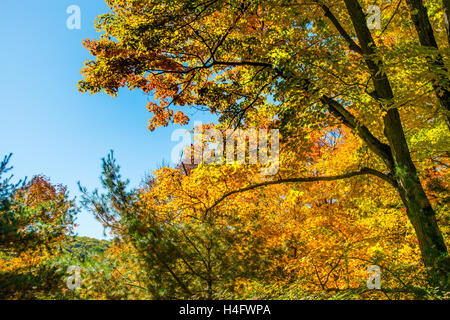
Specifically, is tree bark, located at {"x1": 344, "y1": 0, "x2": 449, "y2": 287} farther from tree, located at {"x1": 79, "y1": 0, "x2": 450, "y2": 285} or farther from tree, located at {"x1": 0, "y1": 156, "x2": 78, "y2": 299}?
tree, located at {"x1": 0, "y1": 156, "x2": 78, "y2": 299}

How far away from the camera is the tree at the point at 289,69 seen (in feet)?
17.2

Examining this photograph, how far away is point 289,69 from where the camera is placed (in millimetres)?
5867

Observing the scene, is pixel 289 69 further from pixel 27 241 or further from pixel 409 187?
pixel 27 241

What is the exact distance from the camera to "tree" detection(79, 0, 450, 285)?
17.2 ft

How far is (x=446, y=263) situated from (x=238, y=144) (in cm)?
488

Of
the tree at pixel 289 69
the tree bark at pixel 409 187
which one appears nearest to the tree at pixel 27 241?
the tree at pixel 289 69

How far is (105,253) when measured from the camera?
3410 mm

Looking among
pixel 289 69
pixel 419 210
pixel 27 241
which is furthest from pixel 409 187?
pixel 27 241

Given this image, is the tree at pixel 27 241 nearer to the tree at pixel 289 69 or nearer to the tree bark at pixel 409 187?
the tree at pixel 289 69

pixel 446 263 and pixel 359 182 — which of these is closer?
pixel 446 263

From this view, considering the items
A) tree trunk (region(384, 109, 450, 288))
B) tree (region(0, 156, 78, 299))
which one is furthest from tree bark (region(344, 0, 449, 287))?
tree (region(0, 156, 78, 299))
